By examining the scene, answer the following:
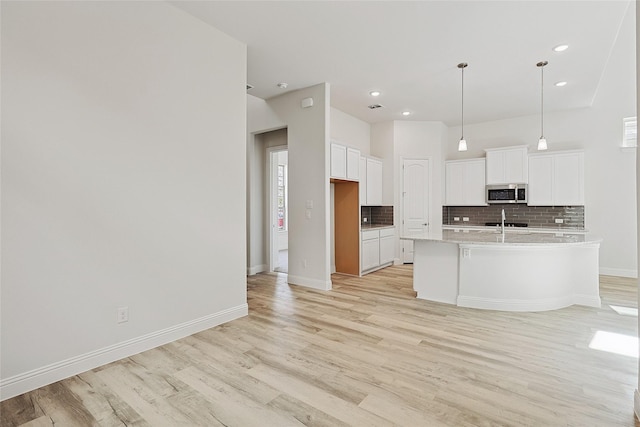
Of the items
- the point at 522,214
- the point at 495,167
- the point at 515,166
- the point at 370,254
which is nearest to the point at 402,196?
the point at 370,254

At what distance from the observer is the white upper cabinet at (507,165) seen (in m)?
6.23

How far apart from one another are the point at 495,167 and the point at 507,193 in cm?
59

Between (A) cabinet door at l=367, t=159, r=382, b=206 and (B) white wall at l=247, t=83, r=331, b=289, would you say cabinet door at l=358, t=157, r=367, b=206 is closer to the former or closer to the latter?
(A) cabinet door at l=367, t=159, r=382, b=206

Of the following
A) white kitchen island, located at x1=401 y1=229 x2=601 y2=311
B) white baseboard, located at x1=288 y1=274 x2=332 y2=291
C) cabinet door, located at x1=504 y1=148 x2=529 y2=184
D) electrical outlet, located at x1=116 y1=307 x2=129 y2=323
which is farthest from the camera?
cabinet door, located at x1=504 y1=148 x2=529 y2=184

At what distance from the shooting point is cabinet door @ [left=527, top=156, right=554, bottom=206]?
607 centimetres

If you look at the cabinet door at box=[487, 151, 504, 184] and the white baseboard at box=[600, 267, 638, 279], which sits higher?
the cabinet door at box=[487, 151, 504, 184]

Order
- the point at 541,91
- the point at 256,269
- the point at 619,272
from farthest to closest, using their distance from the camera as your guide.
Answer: the point at 256,269 < the point at 619,272 < the point at 541,91

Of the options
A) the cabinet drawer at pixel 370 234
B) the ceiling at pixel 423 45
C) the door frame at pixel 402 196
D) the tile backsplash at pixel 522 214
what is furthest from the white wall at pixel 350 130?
the tile backsplash at pixel 522 214

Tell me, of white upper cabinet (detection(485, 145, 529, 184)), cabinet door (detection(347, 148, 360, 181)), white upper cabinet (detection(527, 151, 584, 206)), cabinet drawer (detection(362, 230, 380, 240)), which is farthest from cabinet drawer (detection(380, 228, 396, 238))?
white upper cabinet (detection(527, 151, 584, 206))

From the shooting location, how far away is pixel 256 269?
5.98 metres

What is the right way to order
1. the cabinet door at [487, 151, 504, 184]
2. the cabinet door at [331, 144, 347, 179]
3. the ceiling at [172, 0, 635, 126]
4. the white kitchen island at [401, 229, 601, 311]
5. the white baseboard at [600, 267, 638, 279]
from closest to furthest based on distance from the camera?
the ceiling at [172, 0, 635, 126] → the white kitchen island at [401, 229, 601, 311] → the cabinet door at [331, 144, 347, 179] → the white baseboard at [600, 267, 638, 279] → the cabinet door at [487, 151, 504, 184]

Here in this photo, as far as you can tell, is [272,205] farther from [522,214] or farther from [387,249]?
[522,214]

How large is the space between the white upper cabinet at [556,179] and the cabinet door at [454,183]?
4.22ft

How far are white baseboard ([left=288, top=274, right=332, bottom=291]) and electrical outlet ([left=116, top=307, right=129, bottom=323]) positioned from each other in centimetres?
272
